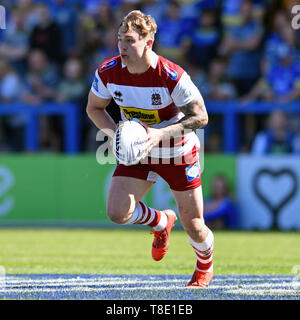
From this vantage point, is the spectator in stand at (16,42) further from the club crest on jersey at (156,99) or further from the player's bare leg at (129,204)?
the club crest on jersey at (156,99)

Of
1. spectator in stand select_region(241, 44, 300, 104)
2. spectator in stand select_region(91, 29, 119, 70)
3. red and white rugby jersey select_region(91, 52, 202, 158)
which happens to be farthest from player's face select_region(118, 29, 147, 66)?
spectator in stand select_region(91, 29, 119, 70)

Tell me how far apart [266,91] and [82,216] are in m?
4.18

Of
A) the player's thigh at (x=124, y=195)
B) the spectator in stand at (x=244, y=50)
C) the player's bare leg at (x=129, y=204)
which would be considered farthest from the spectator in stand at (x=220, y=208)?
the player's thigh at (x=124, y=195)

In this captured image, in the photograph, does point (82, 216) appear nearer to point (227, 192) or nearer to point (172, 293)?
point (227, 192)

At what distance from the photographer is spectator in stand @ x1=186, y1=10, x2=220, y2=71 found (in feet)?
49.4

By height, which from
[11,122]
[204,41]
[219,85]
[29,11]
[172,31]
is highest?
[29,11]

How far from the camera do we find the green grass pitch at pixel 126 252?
8.41 metres

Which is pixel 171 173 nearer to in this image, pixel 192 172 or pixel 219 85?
pixel 192 172

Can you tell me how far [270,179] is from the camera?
13.9m

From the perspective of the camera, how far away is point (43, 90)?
1561 cm

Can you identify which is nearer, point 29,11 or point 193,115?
point 193,115

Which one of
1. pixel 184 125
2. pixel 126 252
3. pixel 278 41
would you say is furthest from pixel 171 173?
pixel 278 41

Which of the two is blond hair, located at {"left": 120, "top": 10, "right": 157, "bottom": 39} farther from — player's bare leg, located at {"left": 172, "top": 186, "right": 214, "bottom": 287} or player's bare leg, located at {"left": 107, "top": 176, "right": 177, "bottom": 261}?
player's bare leg, located at {"left": 172, "top": 186, "right": 214, "bottom": 287}

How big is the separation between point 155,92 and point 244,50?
8.62 meters
